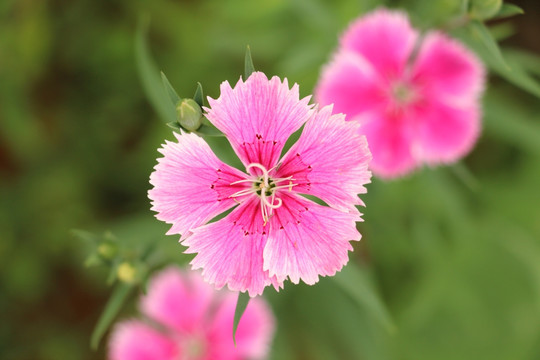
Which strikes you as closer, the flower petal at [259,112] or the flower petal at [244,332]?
the flower petal at [259,112]

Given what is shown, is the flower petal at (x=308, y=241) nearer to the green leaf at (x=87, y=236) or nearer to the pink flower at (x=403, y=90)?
the green leaf at (x=87, y=236)

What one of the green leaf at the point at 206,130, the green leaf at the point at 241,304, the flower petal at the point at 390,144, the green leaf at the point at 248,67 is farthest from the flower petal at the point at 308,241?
the flower petal at the point at 390,144

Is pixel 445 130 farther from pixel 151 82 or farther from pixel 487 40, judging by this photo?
pixel 151 82

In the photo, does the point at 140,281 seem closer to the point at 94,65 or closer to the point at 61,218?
the point at 61,218

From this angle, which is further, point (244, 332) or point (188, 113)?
point (244, 332)

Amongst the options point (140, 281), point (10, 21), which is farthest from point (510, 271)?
point (10, 21)

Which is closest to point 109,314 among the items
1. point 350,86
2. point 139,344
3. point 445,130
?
point 139,344
